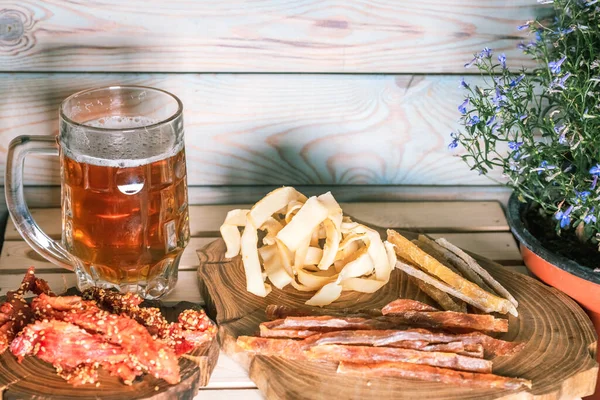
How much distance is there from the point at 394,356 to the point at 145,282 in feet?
1.27

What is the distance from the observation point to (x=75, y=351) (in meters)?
0.97

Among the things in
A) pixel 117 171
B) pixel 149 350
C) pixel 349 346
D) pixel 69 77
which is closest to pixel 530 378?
pixel 349 346

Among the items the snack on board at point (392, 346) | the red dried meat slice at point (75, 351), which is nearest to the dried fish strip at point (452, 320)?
the snack on board at point (392, 346)

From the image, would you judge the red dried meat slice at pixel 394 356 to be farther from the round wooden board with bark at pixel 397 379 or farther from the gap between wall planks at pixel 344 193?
the gap between wall planks at pixel 344 193

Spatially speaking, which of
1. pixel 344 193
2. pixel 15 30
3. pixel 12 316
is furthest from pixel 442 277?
pixel 15 30

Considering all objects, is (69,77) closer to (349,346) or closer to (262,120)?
(262,120)

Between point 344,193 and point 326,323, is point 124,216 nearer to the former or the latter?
point 326,323

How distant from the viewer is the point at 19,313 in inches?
40.9

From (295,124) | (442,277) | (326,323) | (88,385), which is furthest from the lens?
(295,124)

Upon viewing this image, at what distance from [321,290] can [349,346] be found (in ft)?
0.47

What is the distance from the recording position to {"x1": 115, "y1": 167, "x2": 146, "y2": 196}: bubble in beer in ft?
3.43

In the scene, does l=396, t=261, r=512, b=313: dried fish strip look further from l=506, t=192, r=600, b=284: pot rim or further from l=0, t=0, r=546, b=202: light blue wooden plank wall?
l=0, t=0, r=546, b=202: light blue wooden plank wall

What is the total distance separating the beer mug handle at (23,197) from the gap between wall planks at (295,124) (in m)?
0.26

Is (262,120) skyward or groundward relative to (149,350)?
skyward
